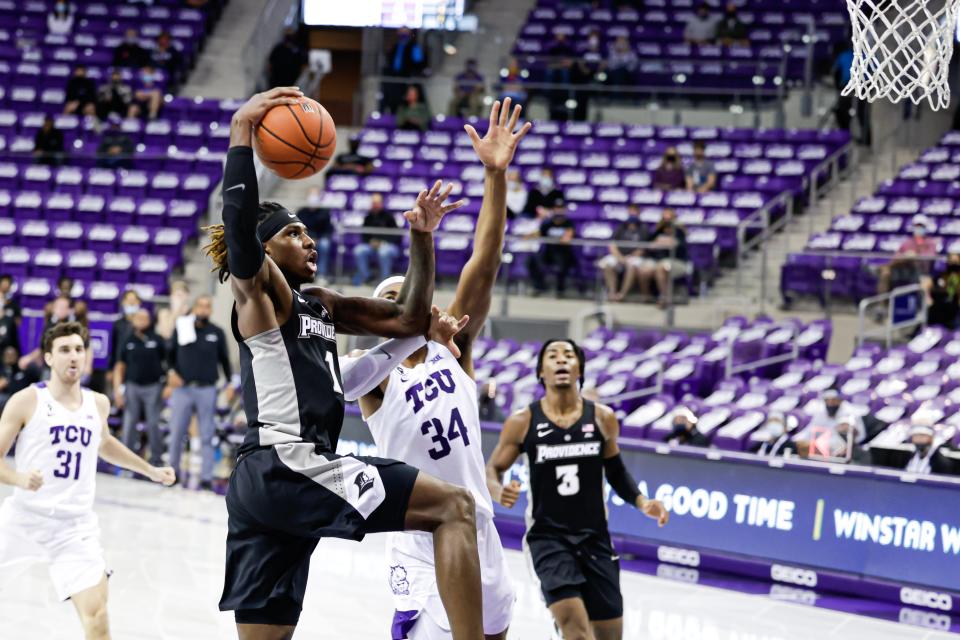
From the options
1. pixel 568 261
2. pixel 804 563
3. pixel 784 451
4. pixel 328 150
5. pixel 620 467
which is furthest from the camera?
pixel 568 261

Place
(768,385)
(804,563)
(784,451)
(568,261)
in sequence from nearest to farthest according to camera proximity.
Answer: (804,563), (784,451), (768,385), (568,261)

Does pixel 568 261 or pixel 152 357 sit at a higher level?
pixel 568 261

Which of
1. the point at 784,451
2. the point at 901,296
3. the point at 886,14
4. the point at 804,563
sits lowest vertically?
the point at 804,563

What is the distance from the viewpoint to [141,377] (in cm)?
1426

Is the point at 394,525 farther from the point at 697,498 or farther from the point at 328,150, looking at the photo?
the point at 697,498

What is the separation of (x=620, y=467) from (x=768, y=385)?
6623 millimetres

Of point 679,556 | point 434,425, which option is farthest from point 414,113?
point 434,425

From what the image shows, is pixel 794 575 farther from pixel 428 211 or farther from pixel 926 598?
pixel 428 211

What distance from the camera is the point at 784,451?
1139cm

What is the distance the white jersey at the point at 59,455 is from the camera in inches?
268

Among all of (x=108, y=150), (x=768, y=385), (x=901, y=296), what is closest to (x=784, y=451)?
(x=768, y=385)

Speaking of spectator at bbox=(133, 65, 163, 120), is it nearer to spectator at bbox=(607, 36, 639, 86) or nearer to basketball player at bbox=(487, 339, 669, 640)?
spectator at bbox=(607, 36, 639, 86)

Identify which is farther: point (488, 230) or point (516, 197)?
point (516, 197)

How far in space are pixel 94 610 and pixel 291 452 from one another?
8.03ft
